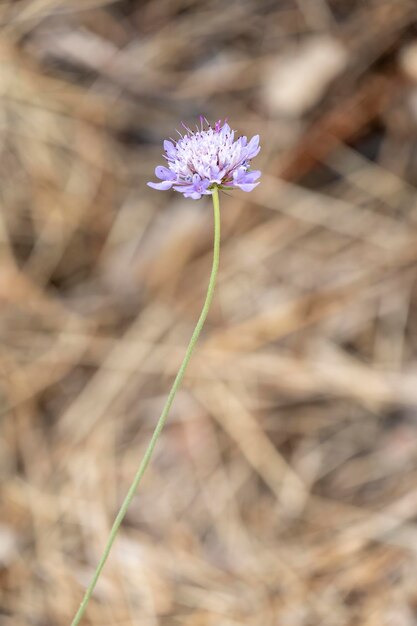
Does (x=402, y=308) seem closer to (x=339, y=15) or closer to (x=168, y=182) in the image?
(x=339, y=15)

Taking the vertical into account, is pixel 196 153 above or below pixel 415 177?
below

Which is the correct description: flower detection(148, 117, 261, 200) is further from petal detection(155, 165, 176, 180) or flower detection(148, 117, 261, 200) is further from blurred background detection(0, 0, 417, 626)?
blurred background detection(0, 0, 417, 626)

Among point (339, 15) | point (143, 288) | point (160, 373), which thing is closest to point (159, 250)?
point (143, 288)

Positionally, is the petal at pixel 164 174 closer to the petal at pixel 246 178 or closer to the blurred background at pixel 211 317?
the petal at pixel 246 178

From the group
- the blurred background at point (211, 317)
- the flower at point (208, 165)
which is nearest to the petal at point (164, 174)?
the flower at point (208, 165)

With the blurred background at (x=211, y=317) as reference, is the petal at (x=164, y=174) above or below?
below

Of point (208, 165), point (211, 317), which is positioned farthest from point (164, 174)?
point (211, 317)
